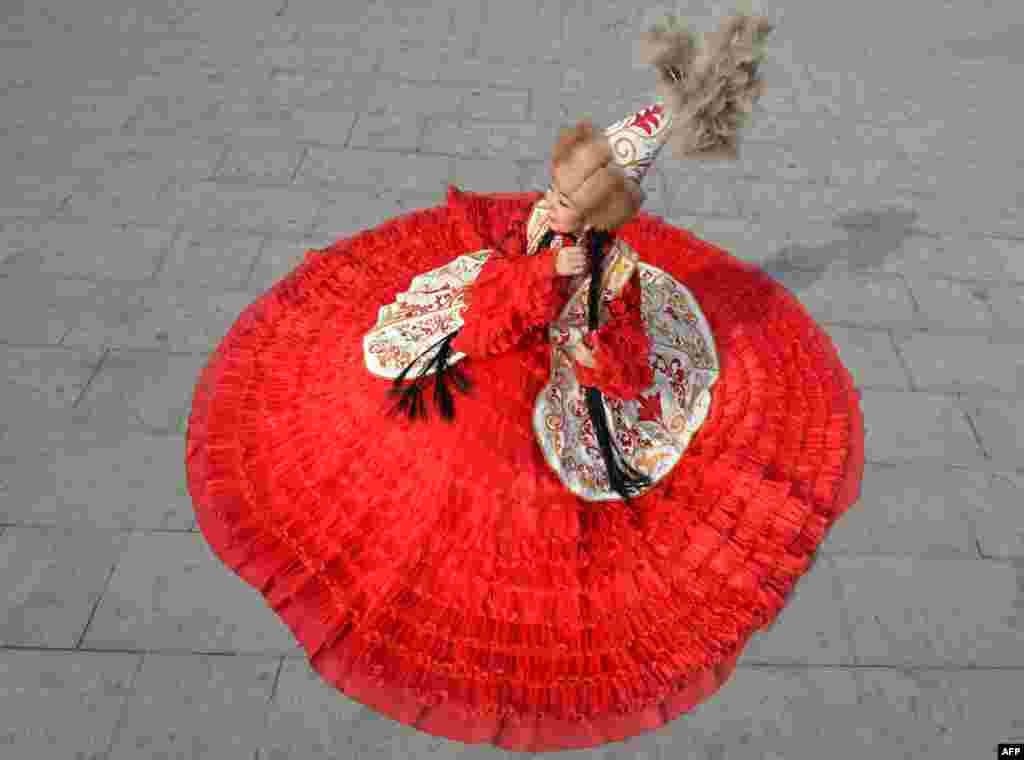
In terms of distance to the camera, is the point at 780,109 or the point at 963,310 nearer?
the point at 963,310

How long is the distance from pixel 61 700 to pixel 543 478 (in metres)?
1.78

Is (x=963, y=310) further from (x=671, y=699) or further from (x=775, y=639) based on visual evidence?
(x=671, y=699)

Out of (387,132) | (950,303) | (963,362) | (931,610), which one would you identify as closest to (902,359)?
(963,362)

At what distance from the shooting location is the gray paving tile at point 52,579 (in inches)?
95.9

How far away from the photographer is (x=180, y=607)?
2516 mm

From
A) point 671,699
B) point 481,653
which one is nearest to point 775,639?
point 671,699

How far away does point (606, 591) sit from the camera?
2521 millimetres

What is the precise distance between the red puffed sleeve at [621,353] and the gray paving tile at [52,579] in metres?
1.96

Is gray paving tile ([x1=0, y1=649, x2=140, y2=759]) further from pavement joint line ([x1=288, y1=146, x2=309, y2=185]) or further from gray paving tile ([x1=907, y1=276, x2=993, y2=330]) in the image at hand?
gray paving tile ([x1=907, y1=276, x2=993, y2=330])

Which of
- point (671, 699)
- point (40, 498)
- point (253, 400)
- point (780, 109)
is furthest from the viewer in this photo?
point (780, 109)

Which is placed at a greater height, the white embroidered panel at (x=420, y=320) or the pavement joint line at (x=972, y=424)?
the white embroidered panel at (x=420, y=320)

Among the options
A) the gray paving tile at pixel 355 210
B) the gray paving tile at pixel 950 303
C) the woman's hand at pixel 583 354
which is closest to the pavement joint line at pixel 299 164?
the gray paving tile at pixel 355 210

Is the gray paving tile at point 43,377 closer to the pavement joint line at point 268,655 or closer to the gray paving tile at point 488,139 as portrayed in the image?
the pavement joint line at point 268,655

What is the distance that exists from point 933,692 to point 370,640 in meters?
2.02
